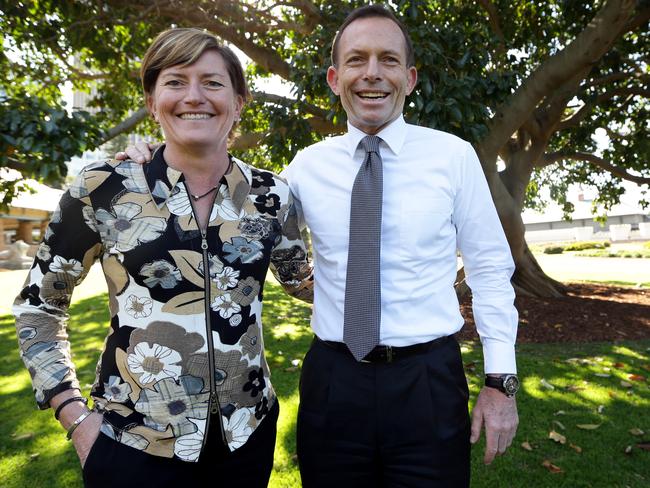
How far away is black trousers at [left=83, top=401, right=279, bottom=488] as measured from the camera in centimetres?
166

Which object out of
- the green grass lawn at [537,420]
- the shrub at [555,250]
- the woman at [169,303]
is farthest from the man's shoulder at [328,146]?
the shrub at [555,250]

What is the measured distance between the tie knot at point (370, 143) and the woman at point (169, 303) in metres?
0.61

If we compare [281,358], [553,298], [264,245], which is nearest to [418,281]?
[264,245]

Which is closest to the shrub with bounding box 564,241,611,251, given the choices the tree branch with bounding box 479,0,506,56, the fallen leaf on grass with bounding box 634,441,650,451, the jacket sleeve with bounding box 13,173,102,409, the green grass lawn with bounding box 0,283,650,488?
the tree branch with bounding box 479,0,506,56

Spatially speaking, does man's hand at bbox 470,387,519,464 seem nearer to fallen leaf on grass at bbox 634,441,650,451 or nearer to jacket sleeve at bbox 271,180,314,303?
jacket sleeve at bbox 271,180,314,303

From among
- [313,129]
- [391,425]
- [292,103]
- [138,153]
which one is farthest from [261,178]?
[313,129]

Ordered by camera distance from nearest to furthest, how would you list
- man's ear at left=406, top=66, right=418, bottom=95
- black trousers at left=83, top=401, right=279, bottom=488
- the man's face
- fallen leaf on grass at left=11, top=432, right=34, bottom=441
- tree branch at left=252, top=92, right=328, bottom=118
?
black trousers at left=83, top=401, right=279, bottom=488
the man's face
man's ear at left=406, top=66, right=418, bottom=95
fallen leaf on grass at left=11, top=432, right=34, bottom=441
tree branch at left=252, top=92, right=328, bottom=118

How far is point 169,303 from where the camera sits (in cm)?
173

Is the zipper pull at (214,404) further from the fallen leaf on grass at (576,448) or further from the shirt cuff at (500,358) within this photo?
the fallen leaf on grass at (576,448)

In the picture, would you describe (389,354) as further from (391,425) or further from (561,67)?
(561,67)

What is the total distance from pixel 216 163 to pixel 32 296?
0.83 metres

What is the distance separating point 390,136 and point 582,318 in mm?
8054

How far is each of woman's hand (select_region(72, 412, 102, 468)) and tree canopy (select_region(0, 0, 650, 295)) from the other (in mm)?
3853

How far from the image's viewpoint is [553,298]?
35.7ft
